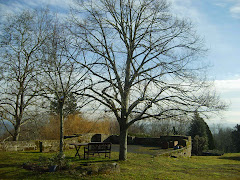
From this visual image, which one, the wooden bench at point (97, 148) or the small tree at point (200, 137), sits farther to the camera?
the small tree at point (200, 137)

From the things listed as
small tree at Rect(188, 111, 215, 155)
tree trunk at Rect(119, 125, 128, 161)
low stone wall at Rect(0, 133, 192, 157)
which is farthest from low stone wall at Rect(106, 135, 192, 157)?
small tree at Rect(188, 111, 215, 155)

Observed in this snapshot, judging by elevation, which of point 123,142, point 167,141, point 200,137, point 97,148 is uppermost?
point 123,142

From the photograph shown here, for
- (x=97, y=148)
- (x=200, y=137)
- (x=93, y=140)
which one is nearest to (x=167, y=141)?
(x=93, y=140)

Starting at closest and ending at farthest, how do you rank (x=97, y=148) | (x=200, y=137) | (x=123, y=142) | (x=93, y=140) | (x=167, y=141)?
(x=123, y=142)
(x=97, y=148)
(x=93, y=140)
(x=167, y=141)
(x=200, y=137)

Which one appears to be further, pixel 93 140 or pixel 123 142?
pixel 93 140

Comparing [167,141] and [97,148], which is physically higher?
[97,148]

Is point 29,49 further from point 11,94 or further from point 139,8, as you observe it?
point 139,8

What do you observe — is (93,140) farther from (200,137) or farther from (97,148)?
(200,137)

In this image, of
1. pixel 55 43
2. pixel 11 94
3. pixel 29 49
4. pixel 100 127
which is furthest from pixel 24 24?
pixel 100 127

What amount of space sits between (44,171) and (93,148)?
3.58 m

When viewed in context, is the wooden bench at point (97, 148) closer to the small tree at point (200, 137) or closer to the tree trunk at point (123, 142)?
the tree trunk at point (123, 142)

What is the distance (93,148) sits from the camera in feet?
36.3

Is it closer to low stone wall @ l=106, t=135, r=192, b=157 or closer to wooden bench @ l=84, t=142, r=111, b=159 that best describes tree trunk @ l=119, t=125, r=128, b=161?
wooden bench @ l=84, t=142, r=111, b=159

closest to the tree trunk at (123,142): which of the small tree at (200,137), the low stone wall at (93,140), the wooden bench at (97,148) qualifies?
the wooden bench at (97,148)
